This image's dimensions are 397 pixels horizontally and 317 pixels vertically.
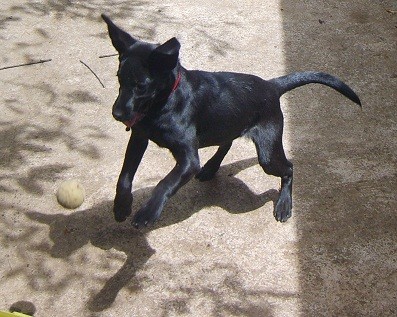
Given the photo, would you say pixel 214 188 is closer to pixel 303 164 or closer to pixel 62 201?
pixel 303 164

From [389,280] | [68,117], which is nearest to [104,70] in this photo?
[68,117]

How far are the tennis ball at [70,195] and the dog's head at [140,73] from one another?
3.38 ft

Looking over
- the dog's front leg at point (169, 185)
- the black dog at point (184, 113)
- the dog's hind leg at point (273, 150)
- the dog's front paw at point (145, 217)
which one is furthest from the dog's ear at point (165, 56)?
the dog's hind leg at point (273, 150)

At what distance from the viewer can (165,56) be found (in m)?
3.96

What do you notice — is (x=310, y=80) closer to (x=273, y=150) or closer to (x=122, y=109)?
(x=273, y=150)

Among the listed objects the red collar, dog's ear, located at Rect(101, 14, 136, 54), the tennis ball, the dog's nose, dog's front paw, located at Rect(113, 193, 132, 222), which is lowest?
the tennis ball

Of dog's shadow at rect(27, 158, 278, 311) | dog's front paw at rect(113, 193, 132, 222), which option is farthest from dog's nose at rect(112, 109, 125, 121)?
dog's shadow at rect(27, 158, 278, 311)

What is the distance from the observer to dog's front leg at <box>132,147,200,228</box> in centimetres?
414

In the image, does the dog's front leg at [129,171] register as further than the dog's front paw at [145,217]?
Yes

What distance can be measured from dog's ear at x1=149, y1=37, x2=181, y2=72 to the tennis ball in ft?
4.29

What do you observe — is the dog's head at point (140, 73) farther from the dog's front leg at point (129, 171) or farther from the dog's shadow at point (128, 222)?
the dog's shadow at point (128, 222)

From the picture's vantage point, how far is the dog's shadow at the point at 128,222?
15.0ft

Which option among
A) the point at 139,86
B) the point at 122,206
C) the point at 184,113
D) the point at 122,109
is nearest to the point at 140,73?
the point at 139,86

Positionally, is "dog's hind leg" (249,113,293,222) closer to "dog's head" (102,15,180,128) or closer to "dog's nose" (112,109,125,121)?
"dog's head" (102,15,180,128)
